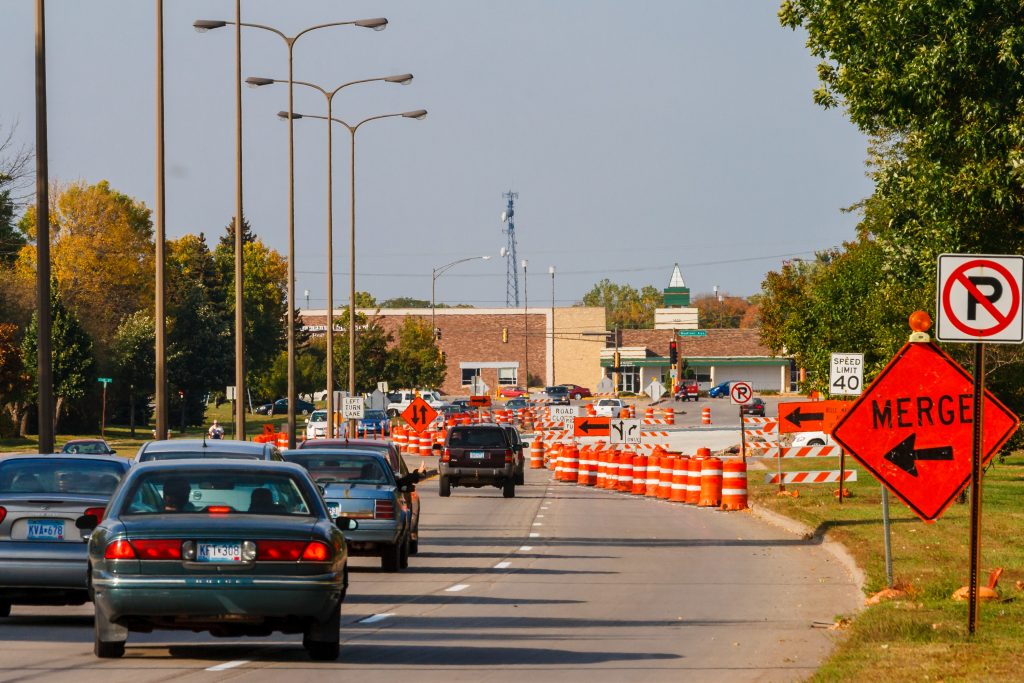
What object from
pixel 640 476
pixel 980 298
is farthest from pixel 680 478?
pixel 980 298

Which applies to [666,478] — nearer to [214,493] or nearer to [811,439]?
[811,439]

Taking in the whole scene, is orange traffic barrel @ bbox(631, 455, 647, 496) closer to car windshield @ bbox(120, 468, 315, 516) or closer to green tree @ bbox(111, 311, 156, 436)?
car windshield @ bbox(120, 468, 315, 516)

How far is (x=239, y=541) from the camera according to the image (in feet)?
39.4

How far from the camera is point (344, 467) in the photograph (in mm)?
21984

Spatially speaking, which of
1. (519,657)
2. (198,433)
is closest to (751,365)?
(198,433)

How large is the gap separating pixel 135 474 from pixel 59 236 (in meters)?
90.5

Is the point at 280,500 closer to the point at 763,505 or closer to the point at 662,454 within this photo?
the point at 763,505

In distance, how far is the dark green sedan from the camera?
11.9 meters

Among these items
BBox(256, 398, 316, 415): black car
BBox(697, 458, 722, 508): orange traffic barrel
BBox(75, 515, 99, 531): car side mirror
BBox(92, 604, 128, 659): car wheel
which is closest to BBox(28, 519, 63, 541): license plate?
BBox(75, 515, 99, 531): car side mirror

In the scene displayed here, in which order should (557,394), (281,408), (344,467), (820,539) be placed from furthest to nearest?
(281,408) < (557,394) < (820,539) < (344,467)

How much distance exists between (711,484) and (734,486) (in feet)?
5.52

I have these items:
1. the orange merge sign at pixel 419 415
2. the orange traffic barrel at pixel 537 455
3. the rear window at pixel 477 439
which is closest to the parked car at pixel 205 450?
the rear window at pixel 477 439

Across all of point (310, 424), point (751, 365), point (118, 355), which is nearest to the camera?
point (310, 424)

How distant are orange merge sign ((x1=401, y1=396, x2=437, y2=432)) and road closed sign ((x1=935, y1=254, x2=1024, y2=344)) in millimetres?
40592
